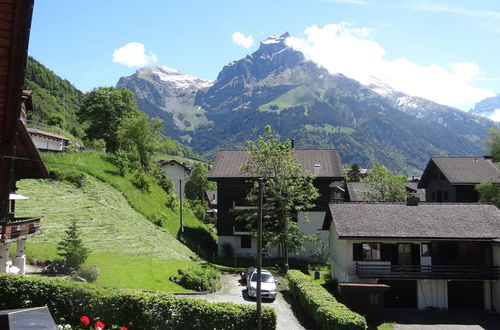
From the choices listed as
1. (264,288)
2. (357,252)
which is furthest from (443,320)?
(264,288)

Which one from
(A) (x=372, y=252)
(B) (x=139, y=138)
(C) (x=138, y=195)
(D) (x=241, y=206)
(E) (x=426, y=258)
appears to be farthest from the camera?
(B) (x=139, y=138)

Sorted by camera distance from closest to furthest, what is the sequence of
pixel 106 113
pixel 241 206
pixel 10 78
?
pixel 10 78 → pixel 241 206 → pixel 106 113

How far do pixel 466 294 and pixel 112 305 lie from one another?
26.7 meters

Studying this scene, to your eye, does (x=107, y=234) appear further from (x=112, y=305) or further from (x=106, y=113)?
(x=106, y=113)

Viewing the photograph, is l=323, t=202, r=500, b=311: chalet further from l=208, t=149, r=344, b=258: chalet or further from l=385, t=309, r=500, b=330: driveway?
l=208, t=149, r=344, b=258: chalet

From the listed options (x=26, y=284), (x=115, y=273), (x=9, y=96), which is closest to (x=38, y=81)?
(x=115, y=273)

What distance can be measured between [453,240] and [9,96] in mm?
33426

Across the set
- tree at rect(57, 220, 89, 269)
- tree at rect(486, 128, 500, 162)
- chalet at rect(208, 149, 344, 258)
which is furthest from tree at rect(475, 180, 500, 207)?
tree at rect(57, 220, 89, 269)

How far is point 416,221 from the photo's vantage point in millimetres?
35969

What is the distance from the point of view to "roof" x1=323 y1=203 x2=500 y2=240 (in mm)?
34156

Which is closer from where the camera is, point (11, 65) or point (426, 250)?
point (11, 65)

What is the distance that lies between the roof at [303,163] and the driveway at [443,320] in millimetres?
22622

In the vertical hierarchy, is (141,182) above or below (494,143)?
below

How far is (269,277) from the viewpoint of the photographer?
112ft
